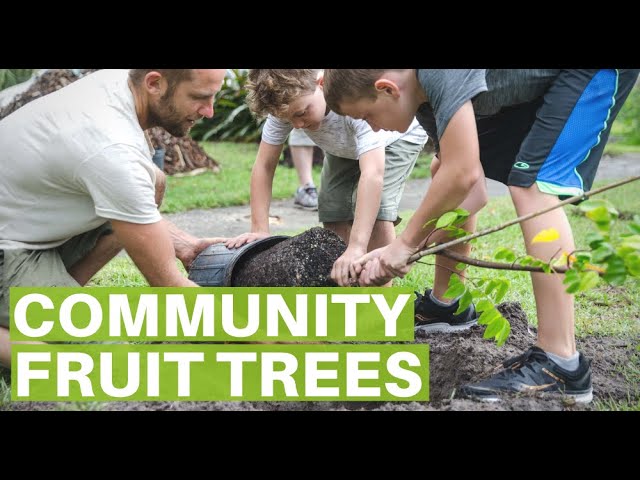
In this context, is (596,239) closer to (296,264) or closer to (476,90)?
(476,90)

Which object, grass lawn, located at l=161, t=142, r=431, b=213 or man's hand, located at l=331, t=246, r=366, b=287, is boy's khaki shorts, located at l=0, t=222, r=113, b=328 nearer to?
man's hand, located at l=331, t=246, r=366, b=287

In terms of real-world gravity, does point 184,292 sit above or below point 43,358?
above

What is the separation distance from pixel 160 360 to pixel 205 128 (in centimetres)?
822

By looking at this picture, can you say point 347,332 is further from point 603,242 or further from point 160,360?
point 603,242

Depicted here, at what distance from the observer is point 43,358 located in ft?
8.70

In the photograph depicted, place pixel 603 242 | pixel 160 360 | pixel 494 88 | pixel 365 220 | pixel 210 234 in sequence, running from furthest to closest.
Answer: pixel 210 234 < pixel 365 220 < pixel 160 360 < pixel 494 88 < pixel 603 242

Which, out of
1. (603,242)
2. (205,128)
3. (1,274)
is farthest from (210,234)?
(205,128)

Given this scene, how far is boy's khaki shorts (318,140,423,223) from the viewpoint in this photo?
12.3 feet

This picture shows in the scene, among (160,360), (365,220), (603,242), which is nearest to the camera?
(603,242)

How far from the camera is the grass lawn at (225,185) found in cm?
640

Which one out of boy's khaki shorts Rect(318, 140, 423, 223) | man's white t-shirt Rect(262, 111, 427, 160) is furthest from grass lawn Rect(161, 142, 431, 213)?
man's white t-shirt Rect(262, 111, 427, 160)

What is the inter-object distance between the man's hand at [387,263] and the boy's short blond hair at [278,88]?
86 centimetres

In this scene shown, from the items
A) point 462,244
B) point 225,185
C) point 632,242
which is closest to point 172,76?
point 462,244

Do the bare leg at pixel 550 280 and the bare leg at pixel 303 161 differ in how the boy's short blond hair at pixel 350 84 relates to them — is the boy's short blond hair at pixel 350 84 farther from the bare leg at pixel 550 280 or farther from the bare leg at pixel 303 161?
the bare leg at pixel 303 161
